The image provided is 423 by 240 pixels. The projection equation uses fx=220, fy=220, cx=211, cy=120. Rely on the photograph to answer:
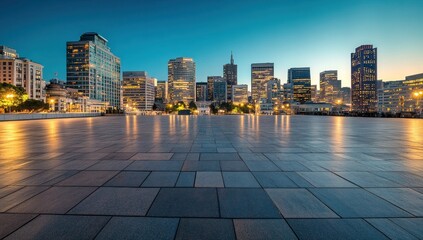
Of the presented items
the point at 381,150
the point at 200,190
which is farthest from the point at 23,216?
the point at 381,150

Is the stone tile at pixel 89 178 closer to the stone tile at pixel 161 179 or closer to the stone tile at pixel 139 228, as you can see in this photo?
the stone tile at pixel 161 179

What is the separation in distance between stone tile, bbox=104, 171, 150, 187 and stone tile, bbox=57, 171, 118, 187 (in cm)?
17

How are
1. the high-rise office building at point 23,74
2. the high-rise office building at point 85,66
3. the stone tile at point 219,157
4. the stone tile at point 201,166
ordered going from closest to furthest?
the stone tile at point 201,166, the stone tile at point 219,157, the high-rise office building at point 23,74, the high-rise office building at point 85,66

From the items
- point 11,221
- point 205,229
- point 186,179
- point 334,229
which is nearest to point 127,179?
point 186,179

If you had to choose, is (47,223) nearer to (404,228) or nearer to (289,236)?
(289,236)

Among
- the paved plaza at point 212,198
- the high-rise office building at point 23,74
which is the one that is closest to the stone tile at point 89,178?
the paved plaza at point 212,198

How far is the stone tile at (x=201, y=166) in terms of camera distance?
19.7ft

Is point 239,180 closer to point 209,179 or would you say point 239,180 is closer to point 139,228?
point 209,179

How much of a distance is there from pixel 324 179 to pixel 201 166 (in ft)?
10.3

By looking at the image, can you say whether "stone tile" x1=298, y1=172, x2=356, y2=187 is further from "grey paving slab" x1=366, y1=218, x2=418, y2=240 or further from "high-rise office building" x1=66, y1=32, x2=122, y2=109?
"high-rise office building" x1=66, y1=32, x2=122, y2=109

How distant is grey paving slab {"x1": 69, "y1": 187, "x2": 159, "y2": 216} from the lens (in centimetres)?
353

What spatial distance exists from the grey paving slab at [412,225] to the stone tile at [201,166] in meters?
3.79

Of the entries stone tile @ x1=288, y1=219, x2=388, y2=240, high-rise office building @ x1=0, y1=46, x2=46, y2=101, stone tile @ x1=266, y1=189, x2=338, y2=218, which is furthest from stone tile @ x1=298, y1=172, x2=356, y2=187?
high-rise office building @ x1=0, y1=46, x2=46, y2=101

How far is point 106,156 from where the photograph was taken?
25.4 ft
